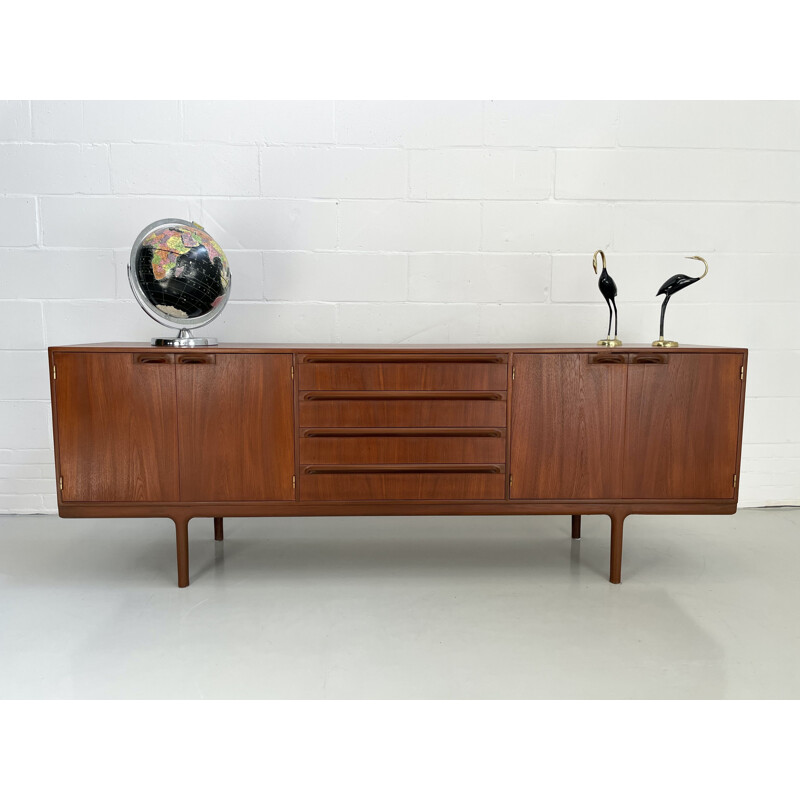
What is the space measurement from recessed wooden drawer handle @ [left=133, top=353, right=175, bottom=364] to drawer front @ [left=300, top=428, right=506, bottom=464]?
540mm

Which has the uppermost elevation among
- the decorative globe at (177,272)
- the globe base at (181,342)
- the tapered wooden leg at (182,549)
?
the decorative globe at (177,272)

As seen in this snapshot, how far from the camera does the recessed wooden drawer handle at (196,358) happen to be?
2400 mm

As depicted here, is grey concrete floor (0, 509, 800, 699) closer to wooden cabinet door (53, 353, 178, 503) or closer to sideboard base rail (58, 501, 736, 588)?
sideboard base rail (58, 501, 736, 588)

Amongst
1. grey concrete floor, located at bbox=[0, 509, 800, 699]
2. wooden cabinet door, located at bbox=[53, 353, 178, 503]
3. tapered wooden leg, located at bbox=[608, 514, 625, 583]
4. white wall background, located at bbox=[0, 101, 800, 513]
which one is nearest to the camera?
grey concrete floor, located at bbox=[0, 509, 800, 699]

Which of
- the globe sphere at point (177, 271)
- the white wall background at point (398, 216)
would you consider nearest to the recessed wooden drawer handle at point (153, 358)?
the globe sphere at point (177, 271)

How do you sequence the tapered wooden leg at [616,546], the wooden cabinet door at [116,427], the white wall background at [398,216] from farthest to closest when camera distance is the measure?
1. the white wall background at [398,216]
2. the tapered wooden leg at [616,546]
3. the wooden cabinet door at [116,427]

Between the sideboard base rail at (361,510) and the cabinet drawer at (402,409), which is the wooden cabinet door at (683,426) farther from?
the cabinet drawer at (402,409)

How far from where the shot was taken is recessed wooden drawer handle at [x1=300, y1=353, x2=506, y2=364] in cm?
242

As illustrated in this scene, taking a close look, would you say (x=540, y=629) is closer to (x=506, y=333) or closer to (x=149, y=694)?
(x=149, y=694)

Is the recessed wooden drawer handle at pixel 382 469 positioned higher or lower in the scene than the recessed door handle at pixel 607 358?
lower

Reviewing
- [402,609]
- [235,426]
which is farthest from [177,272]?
[402,609]

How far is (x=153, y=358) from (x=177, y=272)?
33 centimetres

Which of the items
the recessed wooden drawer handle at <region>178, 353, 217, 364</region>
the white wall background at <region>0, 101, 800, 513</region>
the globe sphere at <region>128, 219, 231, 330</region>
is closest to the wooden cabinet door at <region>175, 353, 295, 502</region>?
the recessed wooden drawer handle at <region>178, 353, 217, 364</region>

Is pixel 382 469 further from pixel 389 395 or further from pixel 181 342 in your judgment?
pixel 181 342
